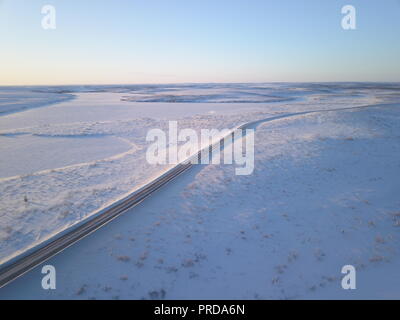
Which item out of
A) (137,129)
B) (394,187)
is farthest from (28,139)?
(394,187)

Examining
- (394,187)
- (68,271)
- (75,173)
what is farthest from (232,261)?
(75,173)

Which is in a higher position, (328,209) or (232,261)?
(328,209)

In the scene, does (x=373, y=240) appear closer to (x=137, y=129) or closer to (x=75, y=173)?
(x=75, y=173)

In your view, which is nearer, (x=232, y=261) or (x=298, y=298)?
(x=298, y=298)
